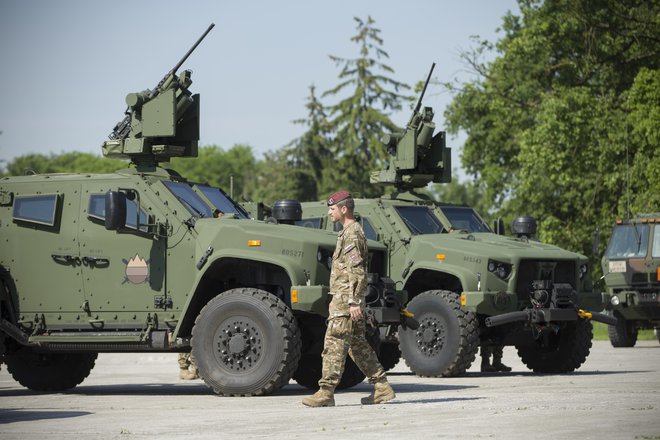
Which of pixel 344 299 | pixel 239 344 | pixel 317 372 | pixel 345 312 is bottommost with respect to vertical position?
pixel 317 372

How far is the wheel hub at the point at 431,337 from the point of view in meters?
17.5

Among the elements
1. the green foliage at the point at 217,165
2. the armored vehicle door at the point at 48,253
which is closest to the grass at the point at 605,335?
the armored vehicle door at the point at 48,253

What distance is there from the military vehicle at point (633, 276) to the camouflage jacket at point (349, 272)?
14.4 metres

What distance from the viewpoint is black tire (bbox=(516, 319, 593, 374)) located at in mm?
18594

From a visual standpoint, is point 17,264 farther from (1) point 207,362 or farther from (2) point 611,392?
(2) point 611,392

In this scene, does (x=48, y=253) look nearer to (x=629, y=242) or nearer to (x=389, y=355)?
(x=389, y=355)

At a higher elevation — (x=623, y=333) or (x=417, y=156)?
(x=417, y=156)

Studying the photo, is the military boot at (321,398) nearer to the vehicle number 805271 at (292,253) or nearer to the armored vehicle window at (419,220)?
the vehicle number 805271 at (292,253)

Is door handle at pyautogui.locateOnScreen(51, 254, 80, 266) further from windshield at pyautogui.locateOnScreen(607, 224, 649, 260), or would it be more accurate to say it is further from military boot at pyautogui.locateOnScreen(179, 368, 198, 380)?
windshield at pyautogui.locateOnScreen(607, 224, 649, 260)

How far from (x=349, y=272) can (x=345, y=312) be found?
35 cm

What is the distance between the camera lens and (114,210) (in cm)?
1424

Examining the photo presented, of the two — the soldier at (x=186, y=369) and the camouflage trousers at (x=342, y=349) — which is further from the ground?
the camouflage trousers at (x=342, y=349)

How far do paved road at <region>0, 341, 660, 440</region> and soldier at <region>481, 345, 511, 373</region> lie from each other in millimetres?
1695

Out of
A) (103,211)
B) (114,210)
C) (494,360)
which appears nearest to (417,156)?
(494,360)
